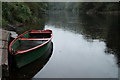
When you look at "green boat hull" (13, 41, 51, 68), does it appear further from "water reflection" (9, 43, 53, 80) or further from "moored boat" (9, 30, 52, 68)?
"water reflection" (9, 43, 53, 80)

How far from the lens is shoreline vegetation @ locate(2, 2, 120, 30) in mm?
20048

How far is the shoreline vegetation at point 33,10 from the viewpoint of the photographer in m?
20.0

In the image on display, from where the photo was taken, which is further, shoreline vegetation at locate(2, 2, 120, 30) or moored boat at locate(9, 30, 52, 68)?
shoreline vegetation at locate(2, 2, 120, 30)

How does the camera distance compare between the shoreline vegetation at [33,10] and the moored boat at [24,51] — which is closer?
the moored boat at [24,51]

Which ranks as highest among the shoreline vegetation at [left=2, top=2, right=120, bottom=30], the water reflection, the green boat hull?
the shoreline vegetation at [left=2, top=2, right=120, bottom=30]

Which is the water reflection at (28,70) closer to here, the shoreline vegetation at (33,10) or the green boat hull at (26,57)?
the green boat hull at (26,57)

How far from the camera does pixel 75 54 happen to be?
1098cm

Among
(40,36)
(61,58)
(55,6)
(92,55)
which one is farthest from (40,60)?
(55,6)

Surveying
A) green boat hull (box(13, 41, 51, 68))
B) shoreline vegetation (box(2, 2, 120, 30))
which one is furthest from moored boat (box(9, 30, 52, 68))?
shoreline vegetation (box(2, 2, 120, 30))

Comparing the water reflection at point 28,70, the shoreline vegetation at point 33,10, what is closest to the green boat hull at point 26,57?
the water reflection at point 28,70

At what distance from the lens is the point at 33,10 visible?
3762cm

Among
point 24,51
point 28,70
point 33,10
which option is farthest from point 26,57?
point 33,10

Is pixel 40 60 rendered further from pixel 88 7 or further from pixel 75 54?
pixel 88 7

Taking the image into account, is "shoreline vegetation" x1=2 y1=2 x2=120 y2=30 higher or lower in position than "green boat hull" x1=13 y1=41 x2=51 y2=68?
higher
